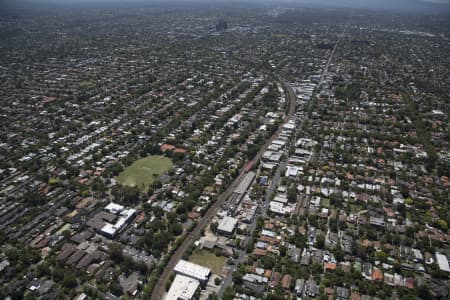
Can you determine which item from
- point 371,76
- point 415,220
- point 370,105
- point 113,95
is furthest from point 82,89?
point 371,76

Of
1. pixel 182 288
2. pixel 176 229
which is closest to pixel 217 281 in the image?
pixel 182 288

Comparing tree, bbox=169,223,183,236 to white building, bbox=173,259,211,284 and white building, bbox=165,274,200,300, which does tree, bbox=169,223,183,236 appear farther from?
white building, bbox=165,274,200,300

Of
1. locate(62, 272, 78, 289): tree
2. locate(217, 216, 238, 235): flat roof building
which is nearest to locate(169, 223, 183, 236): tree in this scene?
locate(217, 216, 238, 235): flat roof building

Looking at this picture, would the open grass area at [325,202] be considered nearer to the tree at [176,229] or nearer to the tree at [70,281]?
the tree at [176,229]

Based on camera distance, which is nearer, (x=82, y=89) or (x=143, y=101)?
(x=143, y=101)

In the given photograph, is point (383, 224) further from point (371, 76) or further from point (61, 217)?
point (371, 76)

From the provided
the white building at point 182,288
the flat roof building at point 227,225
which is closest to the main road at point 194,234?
the white building at point 182,288
